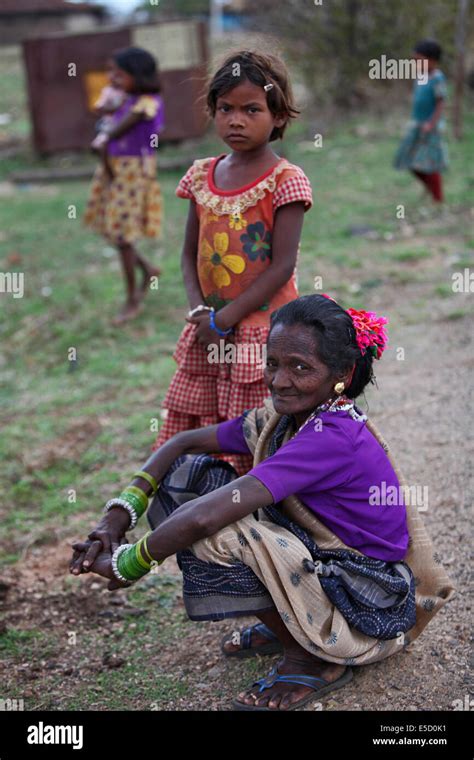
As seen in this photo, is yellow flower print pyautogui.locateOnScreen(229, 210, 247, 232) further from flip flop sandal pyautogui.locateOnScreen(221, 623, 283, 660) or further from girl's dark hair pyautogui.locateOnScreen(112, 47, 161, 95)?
girl's dark hair pyautogui.locateOnScreen(112, 47, 161, 95)

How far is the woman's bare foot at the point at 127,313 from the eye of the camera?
611 cm

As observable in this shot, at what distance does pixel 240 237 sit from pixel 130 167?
3.18 m

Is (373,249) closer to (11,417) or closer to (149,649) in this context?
(11,417)

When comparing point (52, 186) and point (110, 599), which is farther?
point (52, 186)

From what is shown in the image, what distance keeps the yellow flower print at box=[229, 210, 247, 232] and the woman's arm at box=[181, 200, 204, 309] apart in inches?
7.8

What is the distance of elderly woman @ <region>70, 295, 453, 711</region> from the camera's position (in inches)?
88.7

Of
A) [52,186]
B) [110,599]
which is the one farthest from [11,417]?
[52,186]

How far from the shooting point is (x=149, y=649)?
2.86 meters

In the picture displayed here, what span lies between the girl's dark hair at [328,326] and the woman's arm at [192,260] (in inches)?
31.2

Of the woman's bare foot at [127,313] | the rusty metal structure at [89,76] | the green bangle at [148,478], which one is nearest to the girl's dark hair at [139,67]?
the woman's bare foot at [127,313]

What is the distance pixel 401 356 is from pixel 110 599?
2.43 meters

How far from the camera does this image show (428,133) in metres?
7.97

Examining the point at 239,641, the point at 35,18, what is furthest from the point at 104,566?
the point at 35,18
